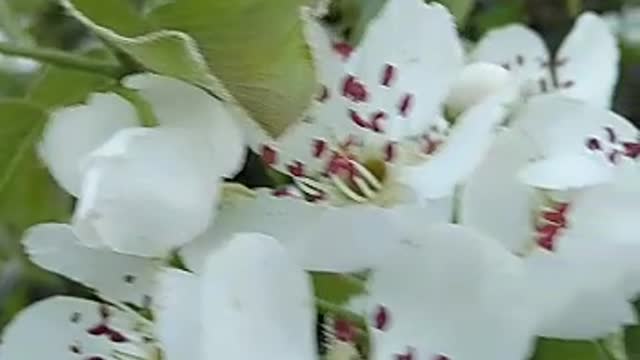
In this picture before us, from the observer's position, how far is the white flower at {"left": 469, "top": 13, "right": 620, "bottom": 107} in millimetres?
1042

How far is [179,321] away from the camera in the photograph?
2.46 ft

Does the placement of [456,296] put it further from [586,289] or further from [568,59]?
[568,59]

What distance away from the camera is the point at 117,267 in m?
0.84

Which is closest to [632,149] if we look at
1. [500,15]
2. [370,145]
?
[370,145]

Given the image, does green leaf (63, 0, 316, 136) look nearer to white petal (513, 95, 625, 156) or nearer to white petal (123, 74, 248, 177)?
white petal (123, 74, 248, 177)

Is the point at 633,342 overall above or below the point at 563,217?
below

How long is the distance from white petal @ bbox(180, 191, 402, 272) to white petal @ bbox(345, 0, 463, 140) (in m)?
0.07

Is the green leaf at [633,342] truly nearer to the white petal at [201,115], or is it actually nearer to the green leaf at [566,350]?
the green leaf at [566,350]

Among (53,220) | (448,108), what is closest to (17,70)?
(53,220)

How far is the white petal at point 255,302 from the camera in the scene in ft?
2.43

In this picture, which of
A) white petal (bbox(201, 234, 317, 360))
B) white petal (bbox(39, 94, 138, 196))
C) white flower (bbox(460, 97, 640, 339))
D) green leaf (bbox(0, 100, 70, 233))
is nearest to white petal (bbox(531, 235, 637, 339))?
Answer: white flower (bbox(460, 97, 640, 339))

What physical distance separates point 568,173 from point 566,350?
0.08 m

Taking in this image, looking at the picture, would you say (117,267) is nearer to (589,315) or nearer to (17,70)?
(589,315)

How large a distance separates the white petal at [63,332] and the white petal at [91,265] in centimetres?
2
